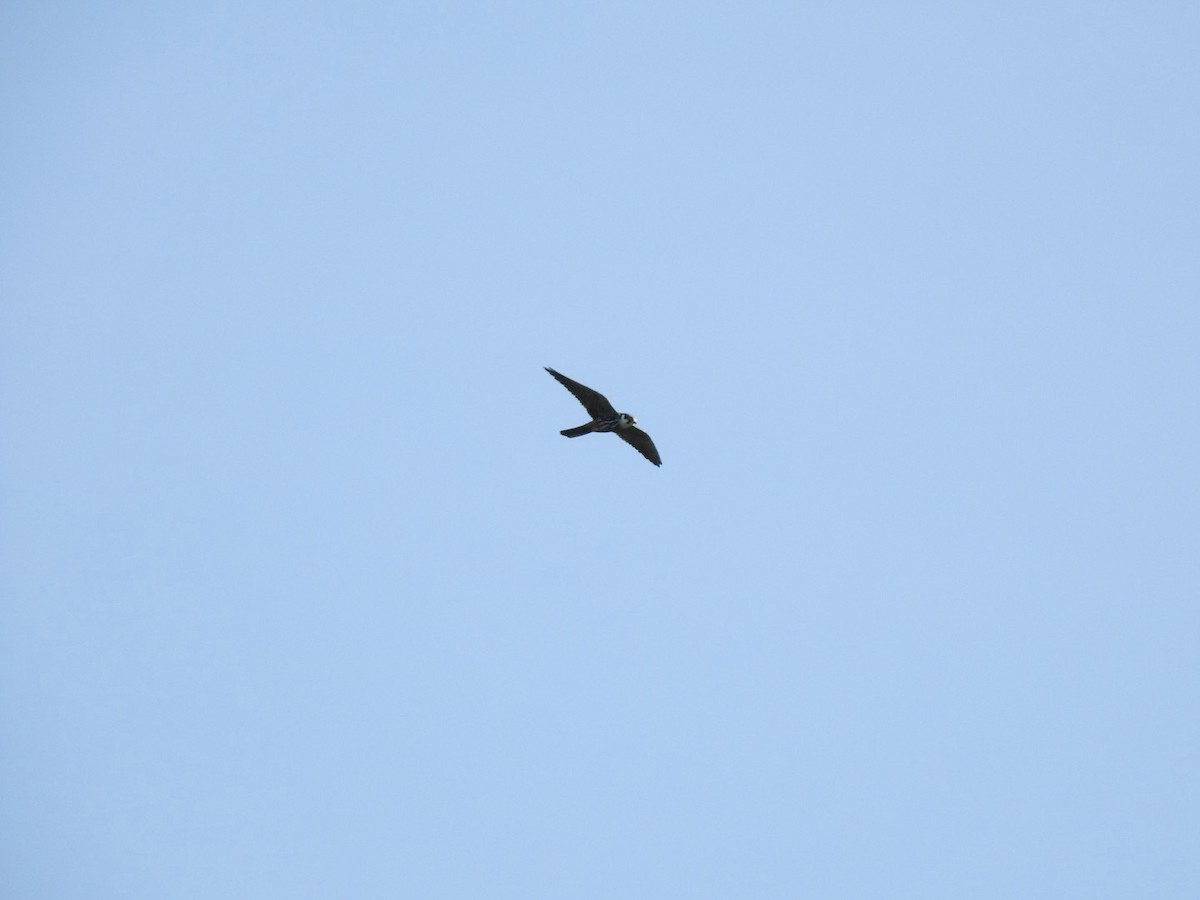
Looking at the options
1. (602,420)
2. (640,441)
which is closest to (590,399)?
(602,420)

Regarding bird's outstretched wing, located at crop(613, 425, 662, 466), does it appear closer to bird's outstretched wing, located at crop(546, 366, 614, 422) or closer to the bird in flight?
the bird in flight

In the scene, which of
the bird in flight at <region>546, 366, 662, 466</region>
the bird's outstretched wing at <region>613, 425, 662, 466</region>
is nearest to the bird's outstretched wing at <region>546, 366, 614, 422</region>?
the bird in flight at <region>546, 366, 662, 466</region>

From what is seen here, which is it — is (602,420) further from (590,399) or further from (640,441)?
(640,441)

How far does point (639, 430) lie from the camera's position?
123 ft

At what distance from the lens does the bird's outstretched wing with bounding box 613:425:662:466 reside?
1475 inches

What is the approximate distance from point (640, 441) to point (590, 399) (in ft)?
8.18

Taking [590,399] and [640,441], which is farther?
[640,441]

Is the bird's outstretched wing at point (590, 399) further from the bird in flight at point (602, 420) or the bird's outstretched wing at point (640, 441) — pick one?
the bird's outstretched wing at point (640, 441)

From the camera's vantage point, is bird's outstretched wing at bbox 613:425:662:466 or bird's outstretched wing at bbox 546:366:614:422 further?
bird's outstretched wing at bbox 613:425:662:466

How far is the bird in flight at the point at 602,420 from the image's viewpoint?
35.9 metres

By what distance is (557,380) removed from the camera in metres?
35.6

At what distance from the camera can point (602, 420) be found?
36.6 meters

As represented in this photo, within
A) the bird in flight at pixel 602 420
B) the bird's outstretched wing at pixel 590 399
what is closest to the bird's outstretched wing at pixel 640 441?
the bird in flight at pixel 602 420

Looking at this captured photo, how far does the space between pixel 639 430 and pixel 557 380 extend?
320 cm
